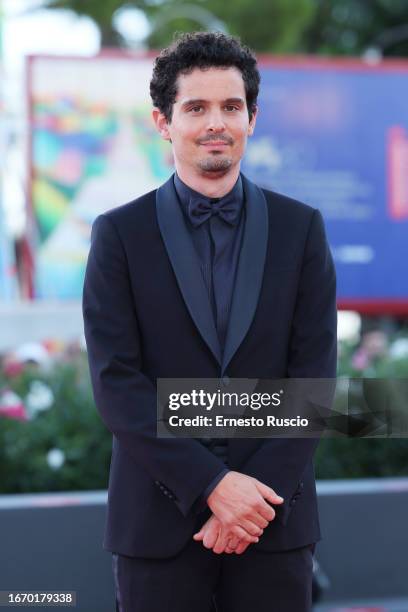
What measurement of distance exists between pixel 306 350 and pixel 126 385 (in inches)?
18.5

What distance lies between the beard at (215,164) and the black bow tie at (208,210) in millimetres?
74

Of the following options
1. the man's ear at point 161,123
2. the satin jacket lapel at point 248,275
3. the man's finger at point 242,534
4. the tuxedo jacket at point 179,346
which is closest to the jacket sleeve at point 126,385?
the tuxedo jacket at point 179,346

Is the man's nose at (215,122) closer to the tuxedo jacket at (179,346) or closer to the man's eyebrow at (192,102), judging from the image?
the man's eyebrow at (192,102)

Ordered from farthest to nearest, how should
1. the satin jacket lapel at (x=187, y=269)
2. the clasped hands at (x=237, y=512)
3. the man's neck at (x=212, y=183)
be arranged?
the man's neck at (x=212, y=183) < the satin jacket lapel at (x=187, y=269) < the clasped hands at (x=237, y=512)

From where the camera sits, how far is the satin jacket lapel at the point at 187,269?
2.56m

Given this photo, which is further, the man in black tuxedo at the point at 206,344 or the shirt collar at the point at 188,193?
the shirt collar at the point at 188,193

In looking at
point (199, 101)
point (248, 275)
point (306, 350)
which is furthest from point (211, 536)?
point (199, 101)

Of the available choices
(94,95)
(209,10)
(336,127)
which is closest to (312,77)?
(336,127)

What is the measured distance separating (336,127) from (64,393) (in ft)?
26.3

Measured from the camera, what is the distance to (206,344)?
256 cm

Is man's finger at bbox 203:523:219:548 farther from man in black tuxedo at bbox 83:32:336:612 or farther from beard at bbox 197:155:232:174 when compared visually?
beard at bbox 197:155:232:174

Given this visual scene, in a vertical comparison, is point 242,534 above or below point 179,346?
below

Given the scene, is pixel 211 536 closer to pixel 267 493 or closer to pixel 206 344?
pixel 267 493

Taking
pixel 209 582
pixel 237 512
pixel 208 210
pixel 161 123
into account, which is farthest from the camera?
pixel 161 123
